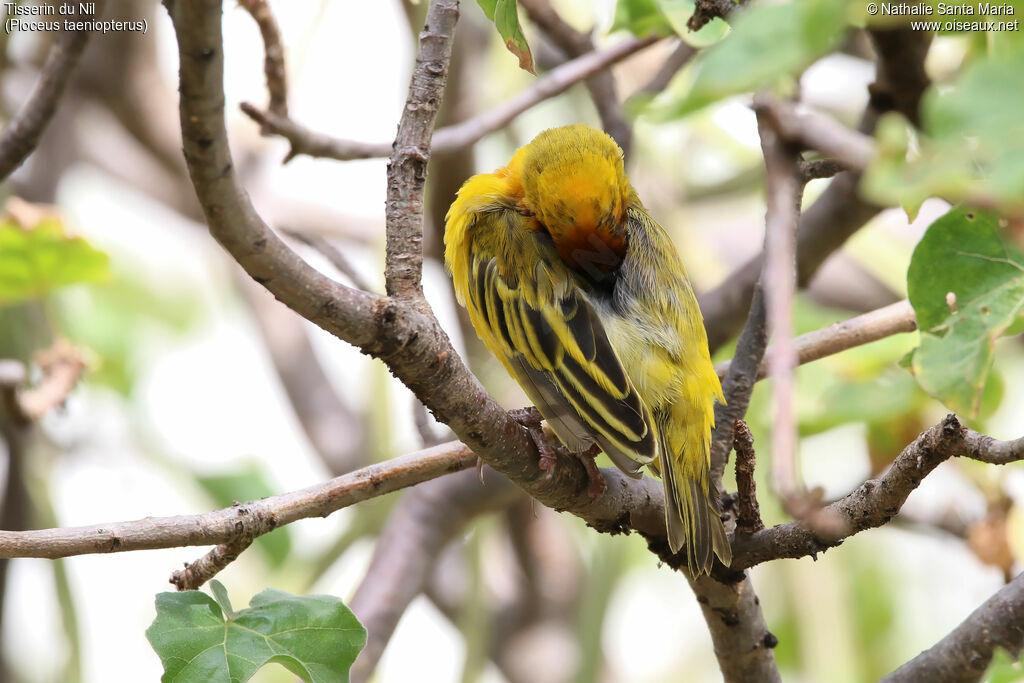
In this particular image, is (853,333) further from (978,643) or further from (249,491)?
(249,491)

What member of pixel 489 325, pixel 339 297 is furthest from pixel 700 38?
pixel 489 325

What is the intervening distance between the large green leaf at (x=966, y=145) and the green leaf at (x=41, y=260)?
9.17ft

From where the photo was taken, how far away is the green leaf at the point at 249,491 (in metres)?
3.93

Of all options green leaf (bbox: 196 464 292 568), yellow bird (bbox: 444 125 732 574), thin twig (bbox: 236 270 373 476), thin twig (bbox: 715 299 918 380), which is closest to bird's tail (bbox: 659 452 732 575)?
yellow bird (bbox: 444 125 732 574)

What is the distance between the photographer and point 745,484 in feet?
5.98

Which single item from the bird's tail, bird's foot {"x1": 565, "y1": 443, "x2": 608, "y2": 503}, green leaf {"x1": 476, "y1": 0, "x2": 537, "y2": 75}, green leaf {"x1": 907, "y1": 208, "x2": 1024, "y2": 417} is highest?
green leaf {"x1": 476, "y1": 0, "x2": 537, "y2": 75}

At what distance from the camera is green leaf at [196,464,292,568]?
12.9ft

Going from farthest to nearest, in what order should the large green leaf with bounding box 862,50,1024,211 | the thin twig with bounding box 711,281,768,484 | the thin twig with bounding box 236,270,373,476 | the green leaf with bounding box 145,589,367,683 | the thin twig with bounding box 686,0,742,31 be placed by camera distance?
the thin twig with bounding box 236,270,373,476 < the thin twig with bounding box 711,281,768,484 < the thin twig with bounding box 686,0,742,31 < the green leaf with bounding box 145,589,367,683 < the large green leaf with bounding box 862,50,1024,211

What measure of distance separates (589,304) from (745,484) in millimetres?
1087

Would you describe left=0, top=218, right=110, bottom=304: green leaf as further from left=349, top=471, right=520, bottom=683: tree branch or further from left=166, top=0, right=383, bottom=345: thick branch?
left=166, top=0, right=383, bottom=345: thick branch

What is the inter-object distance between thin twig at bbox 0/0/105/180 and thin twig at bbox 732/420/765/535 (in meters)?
1.86

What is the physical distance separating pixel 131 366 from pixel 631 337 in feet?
8.72

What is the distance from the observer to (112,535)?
1.51m

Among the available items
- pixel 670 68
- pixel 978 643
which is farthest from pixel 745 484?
pixel 670 68
